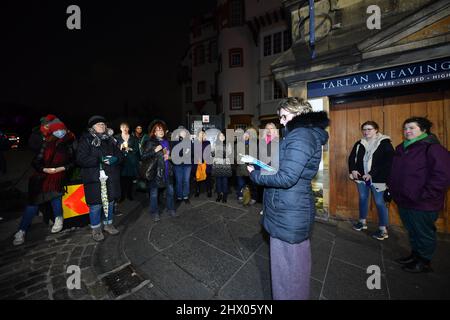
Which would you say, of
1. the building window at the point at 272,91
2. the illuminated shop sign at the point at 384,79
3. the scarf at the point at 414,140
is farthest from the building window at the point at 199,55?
the scarf at the point at 414,140

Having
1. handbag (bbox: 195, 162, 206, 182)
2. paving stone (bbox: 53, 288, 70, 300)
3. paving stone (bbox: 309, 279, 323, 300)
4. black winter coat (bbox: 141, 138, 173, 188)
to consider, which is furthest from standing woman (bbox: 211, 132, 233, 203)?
paving stone (bbox: 53, 288, 70, 300)

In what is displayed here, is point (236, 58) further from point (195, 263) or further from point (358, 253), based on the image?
point (195, 263)

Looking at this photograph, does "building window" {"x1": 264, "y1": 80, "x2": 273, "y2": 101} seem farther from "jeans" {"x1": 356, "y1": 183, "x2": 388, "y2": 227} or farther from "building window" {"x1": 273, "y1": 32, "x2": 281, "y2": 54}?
"jeans" {"x1": 356, "y1": 183, "x2": 388, "y2": 227}

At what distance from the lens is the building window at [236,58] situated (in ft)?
63.7

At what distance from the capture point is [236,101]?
1988cm

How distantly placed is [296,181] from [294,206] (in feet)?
0.96

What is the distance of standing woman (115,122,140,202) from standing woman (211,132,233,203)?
2.52 metres

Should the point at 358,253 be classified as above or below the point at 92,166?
below

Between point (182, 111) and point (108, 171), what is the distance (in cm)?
2529

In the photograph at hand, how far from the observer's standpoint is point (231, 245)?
12.0ft

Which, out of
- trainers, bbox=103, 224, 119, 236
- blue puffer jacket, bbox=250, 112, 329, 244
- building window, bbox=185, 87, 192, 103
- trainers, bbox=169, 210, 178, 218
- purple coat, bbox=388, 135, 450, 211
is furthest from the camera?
building window, bbox=185, 87, 192, 103

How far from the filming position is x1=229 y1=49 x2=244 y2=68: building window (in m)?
19.4

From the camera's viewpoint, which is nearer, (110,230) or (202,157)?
(110,230)

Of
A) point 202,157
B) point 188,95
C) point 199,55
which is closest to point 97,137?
point 202,157
